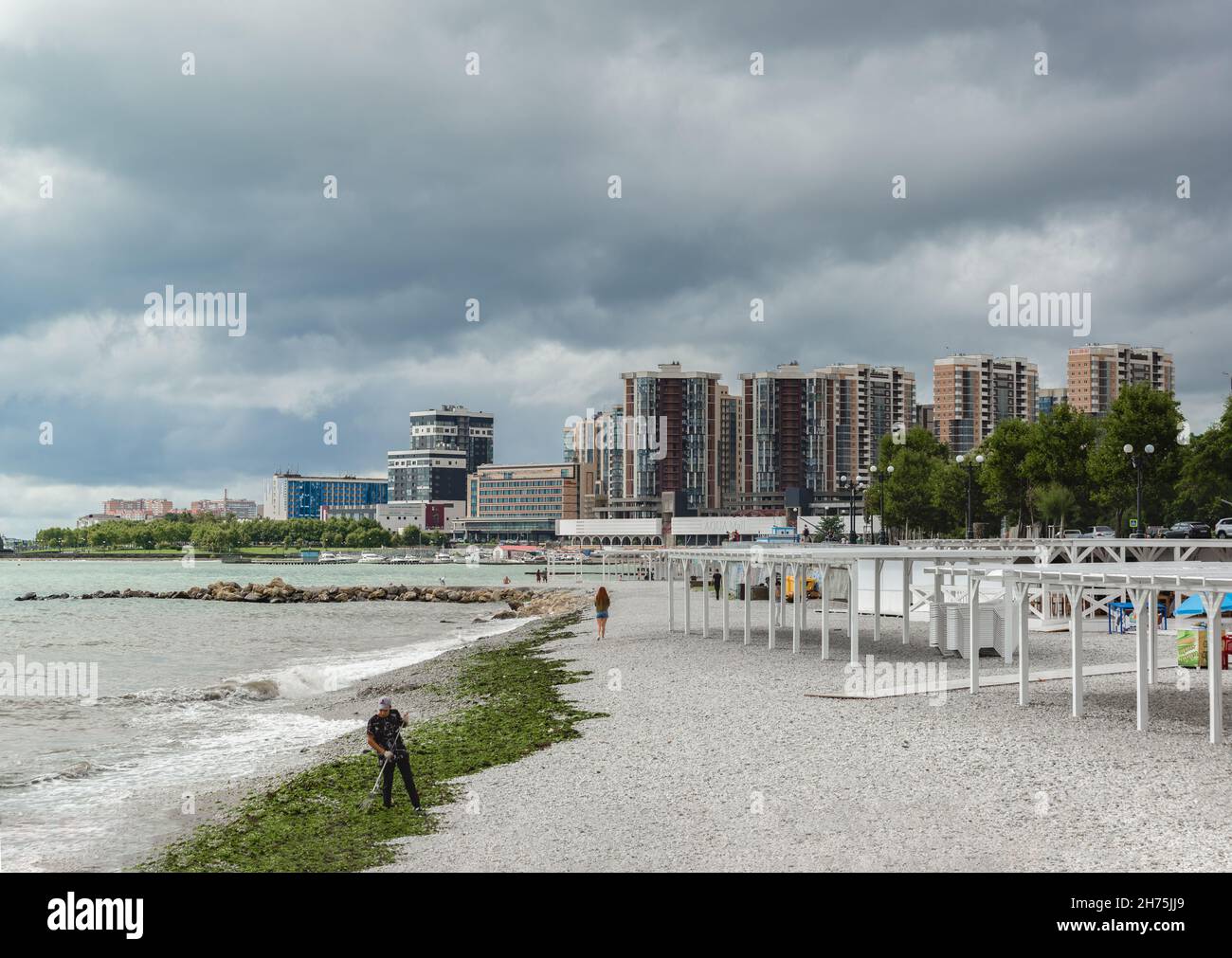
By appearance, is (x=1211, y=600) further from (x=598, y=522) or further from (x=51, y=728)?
(x=598, y=522)

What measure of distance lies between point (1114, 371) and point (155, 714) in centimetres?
16993

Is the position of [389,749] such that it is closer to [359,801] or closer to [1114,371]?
[359,801]

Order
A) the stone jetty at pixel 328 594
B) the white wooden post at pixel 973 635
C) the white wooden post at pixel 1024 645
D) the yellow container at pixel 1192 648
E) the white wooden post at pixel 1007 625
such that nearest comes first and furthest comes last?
the white wooden post at pixel 1024 645 → the white wooden post at pixel 973 635 → the yellow container at pixel 1192 648 → the white wooden post at pixel 1007 625 → the stone jetty at pixel 328 594

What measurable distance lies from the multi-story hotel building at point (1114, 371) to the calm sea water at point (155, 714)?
135041mm

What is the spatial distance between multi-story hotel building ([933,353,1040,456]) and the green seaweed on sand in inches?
6602

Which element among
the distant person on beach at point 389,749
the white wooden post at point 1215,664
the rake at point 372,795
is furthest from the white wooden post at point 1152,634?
the rake at point 372,795

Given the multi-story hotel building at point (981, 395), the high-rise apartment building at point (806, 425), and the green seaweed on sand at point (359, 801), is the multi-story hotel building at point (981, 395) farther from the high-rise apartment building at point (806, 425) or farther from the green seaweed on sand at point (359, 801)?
the green seaweed on sand at point (359, 801)

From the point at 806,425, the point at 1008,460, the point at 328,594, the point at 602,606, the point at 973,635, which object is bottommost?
the point at 328,594

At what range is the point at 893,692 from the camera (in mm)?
20109

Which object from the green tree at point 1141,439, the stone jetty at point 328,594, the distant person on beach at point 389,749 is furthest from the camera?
the stone jetty at point 328,594

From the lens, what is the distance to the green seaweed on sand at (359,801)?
12023mm

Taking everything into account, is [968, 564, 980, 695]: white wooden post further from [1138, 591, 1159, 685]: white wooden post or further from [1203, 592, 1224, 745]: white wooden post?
[1203, 592, 1224, 745]: white wooden post

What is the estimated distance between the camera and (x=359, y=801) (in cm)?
1428

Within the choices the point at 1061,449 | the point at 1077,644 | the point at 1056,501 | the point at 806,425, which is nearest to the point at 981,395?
the point at 806,425
